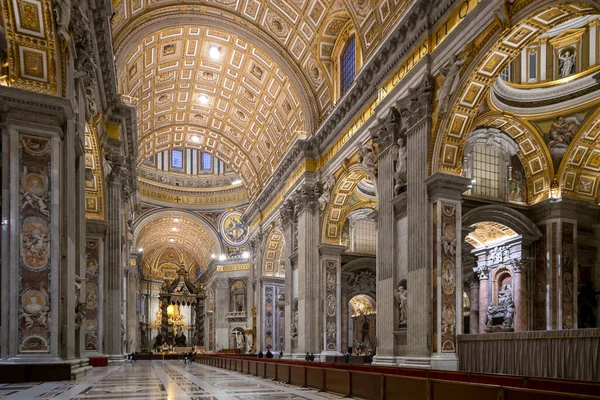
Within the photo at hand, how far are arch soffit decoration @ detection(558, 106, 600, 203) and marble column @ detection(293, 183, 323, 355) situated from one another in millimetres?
8815

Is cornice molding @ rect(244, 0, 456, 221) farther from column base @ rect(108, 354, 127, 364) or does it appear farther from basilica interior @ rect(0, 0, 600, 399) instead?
column base @ rect(108, 354, 127, 364)

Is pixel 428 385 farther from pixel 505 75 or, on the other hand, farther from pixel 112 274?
pixel 112 274

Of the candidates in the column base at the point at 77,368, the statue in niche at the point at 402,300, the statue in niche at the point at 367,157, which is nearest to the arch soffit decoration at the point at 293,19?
the statue in niche at the point at 367,157

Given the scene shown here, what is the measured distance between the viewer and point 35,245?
28.3 feet

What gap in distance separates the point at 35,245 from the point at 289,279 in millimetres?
15696

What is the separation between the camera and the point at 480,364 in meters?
11.3

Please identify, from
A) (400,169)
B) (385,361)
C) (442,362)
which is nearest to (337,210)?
(400,169)

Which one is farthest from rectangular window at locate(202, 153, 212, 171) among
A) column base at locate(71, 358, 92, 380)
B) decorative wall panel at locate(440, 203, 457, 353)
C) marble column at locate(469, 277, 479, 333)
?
column base at locate(71, 358, 92, 380)

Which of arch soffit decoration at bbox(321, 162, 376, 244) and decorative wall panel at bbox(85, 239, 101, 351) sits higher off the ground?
arch soffit decoration at bbox(321, 162, 376, 244)

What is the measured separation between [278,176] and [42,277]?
17151 mm

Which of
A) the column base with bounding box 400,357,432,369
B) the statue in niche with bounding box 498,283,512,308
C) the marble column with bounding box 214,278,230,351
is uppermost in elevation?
the statue in niche with bounding box 498,283,512,308

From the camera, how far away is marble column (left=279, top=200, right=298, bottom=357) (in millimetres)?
22797

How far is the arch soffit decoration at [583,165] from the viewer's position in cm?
1453

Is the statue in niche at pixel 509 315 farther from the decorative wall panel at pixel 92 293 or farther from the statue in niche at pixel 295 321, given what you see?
the decorative wall panel at pixel 92 293
